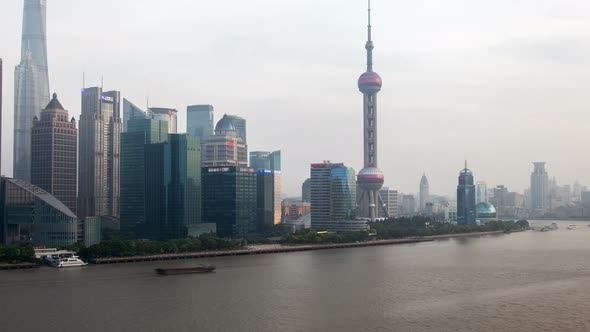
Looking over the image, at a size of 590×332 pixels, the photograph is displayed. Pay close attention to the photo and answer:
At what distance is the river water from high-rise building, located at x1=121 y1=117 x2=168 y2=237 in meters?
52.7

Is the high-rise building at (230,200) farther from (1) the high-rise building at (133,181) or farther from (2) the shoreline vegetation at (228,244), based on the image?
(1) the high-rise building at (133,181)

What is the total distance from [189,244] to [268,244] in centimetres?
2333

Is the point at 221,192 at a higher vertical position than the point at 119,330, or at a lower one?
higher

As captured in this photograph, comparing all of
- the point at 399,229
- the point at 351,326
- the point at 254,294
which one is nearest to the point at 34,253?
the point at 254,294

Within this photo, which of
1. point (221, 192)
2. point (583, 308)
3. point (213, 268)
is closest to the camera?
point (583, 308)

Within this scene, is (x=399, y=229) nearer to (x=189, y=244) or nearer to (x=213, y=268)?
(x=189, y=244)

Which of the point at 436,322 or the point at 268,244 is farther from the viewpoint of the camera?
the point at 268,244

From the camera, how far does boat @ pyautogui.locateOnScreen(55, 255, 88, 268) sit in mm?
80688

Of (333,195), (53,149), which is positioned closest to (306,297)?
(53,149)

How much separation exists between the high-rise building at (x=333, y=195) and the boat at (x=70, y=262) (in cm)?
9299

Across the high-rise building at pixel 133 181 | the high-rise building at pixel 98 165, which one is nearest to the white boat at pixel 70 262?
the high-rise building at pixel 133 181

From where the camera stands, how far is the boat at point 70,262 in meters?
Answer: 80.7

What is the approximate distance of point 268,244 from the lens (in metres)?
124

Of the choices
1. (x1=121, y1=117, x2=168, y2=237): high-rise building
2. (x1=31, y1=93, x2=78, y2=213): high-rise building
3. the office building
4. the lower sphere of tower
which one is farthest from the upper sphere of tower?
the office building
